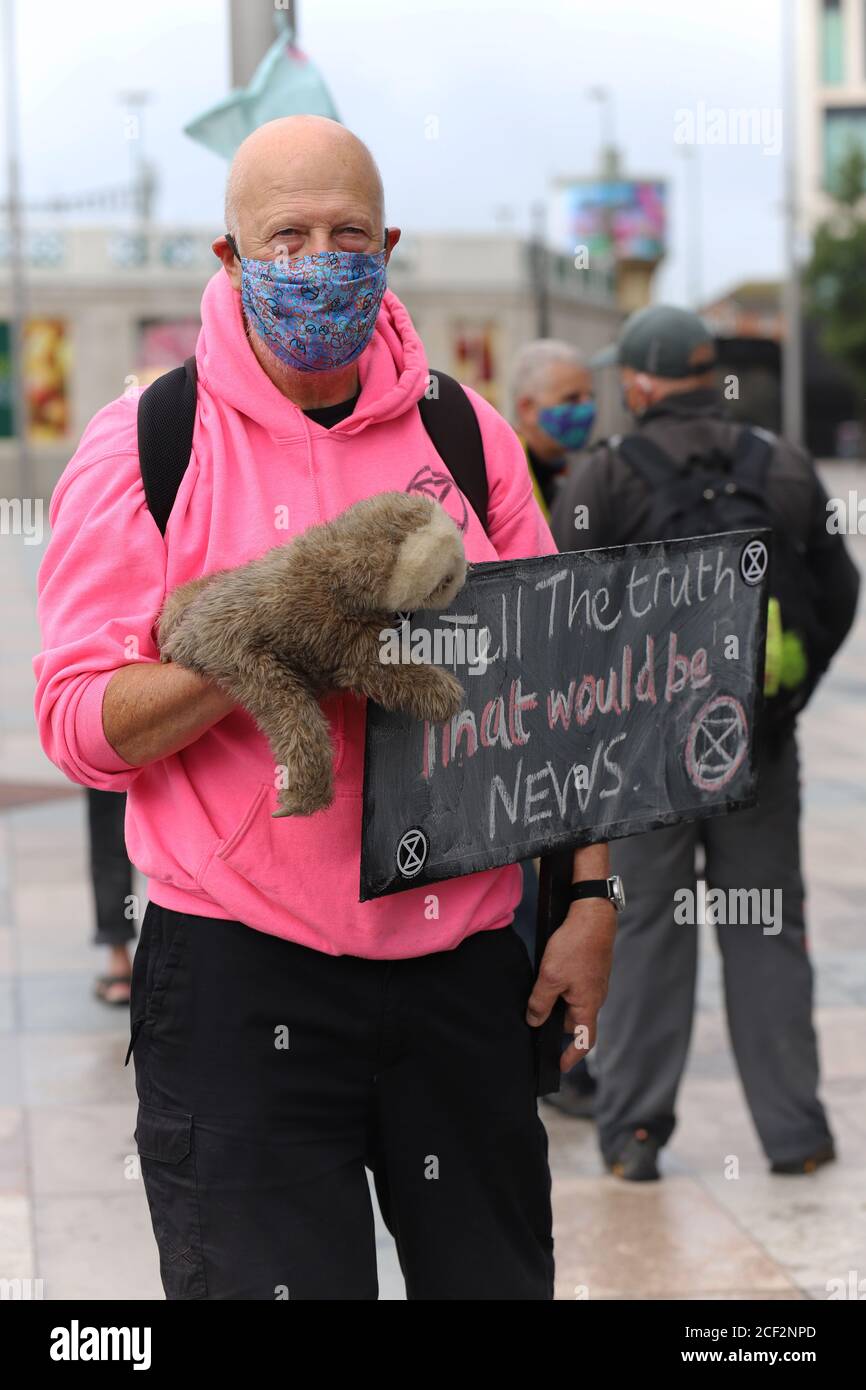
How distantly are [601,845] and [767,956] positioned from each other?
2307 mm

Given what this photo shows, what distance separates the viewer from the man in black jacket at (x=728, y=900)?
4668 millimetres

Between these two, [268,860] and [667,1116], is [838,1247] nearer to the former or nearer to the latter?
[667,1116]

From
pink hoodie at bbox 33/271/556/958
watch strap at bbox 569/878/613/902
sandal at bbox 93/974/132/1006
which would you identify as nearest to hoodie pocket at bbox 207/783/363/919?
pink hoodie at bbox 33/271/556/958

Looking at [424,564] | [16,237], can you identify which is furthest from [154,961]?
[16,237]

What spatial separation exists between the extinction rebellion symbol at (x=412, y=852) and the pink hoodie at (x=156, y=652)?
0.17 feet

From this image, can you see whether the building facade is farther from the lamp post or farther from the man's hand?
the man's hand

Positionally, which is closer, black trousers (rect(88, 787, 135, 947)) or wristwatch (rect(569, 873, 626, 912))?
wristwatch (rect(569, 873, 626, 912))

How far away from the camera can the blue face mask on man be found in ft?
18.1

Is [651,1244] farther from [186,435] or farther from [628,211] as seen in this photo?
[628,211]

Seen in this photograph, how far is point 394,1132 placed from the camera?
2.38m

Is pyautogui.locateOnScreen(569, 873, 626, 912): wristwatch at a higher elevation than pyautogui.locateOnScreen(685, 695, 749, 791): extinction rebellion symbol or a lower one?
lower

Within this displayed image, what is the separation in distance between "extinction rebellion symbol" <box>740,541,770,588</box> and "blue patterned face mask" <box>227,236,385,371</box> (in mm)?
777

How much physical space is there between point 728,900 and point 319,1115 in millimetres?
2564
